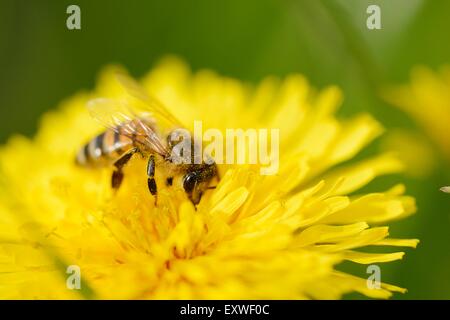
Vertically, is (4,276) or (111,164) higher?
(111,164)

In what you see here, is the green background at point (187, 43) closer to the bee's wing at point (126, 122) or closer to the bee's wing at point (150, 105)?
the bee's wing at point (150, 105)

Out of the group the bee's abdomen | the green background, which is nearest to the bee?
the bee's abdomen

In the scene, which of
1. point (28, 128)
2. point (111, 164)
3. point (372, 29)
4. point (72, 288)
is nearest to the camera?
point (72, 288)

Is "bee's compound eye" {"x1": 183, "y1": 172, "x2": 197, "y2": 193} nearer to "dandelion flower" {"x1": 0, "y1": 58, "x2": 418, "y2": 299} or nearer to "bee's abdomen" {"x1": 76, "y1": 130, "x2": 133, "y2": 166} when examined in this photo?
"dandelion flower" {"x1": 0, "y1": 58, "x2": 418, "y2": 299}

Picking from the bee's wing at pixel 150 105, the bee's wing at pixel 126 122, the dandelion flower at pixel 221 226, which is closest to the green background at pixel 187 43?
the dandelion flower at pixel 221 226

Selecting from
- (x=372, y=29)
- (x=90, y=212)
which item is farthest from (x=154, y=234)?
(x=372, y=29)

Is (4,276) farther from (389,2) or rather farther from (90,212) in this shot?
(389,2)

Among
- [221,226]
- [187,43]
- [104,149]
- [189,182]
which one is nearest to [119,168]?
[104,149]

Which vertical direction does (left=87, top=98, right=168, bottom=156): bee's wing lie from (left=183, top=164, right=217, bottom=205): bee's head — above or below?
above
